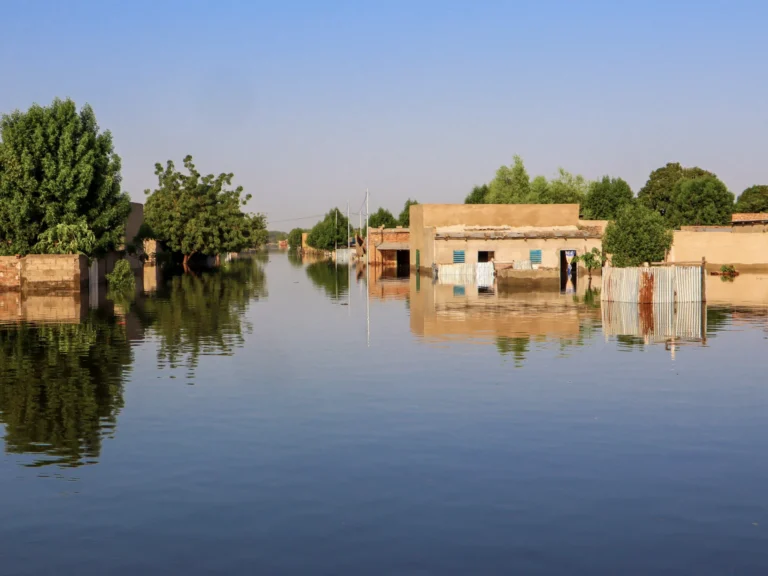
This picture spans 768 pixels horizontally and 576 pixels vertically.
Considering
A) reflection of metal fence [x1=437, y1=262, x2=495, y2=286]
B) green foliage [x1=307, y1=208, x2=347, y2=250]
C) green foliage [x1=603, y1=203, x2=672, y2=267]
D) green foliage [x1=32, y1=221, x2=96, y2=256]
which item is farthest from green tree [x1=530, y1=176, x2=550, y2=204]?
green foliage [x1=32, y1=221, x2=96, y2=256]

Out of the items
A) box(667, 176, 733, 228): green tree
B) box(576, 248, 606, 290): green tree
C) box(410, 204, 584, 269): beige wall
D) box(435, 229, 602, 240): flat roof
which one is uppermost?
box(667, 176, 733, 228): green tree

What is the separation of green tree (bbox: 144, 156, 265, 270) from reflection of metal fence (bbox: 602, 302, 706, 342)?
67733 mm

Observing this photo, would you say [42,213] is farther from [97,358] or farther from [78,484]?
[78,484]

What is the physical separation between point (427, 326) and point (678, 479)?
1957cm

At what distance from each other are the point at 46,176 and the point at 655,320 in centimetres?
3690

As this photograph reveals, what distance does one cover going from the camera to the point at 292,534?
8859 millimetres

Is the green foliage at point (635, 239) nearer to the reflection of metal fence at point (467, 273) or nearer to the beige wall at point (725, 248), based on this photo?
the reflection of metal fence at point (467, 273)

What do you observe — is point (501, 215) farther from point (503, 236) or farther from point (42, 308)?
point (42, 308)

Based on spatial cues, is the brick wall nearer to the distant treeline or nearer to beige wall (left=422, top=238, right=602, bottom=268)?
beige wall (left=422, top=238, right=602, bottom=268)

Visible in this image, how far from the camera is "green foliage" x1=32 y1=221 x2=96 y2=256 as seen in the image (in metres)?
51.9

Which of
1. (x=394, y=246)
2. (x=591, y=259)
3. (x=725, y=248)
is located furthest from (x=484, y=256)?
(x=394, y=246)

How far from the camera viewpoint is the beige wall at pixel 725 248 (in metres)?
74.2

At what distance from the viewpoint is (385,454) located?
12.2 m

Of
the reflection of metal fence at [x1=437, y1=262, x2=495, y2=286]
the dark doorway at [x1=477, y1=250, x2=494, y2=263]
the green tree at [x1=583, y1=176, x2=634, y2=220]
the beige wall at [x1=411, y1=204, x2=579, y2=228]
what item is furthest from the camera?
the green tree at [x1=583, y1=176, x2=634, y2=220]
